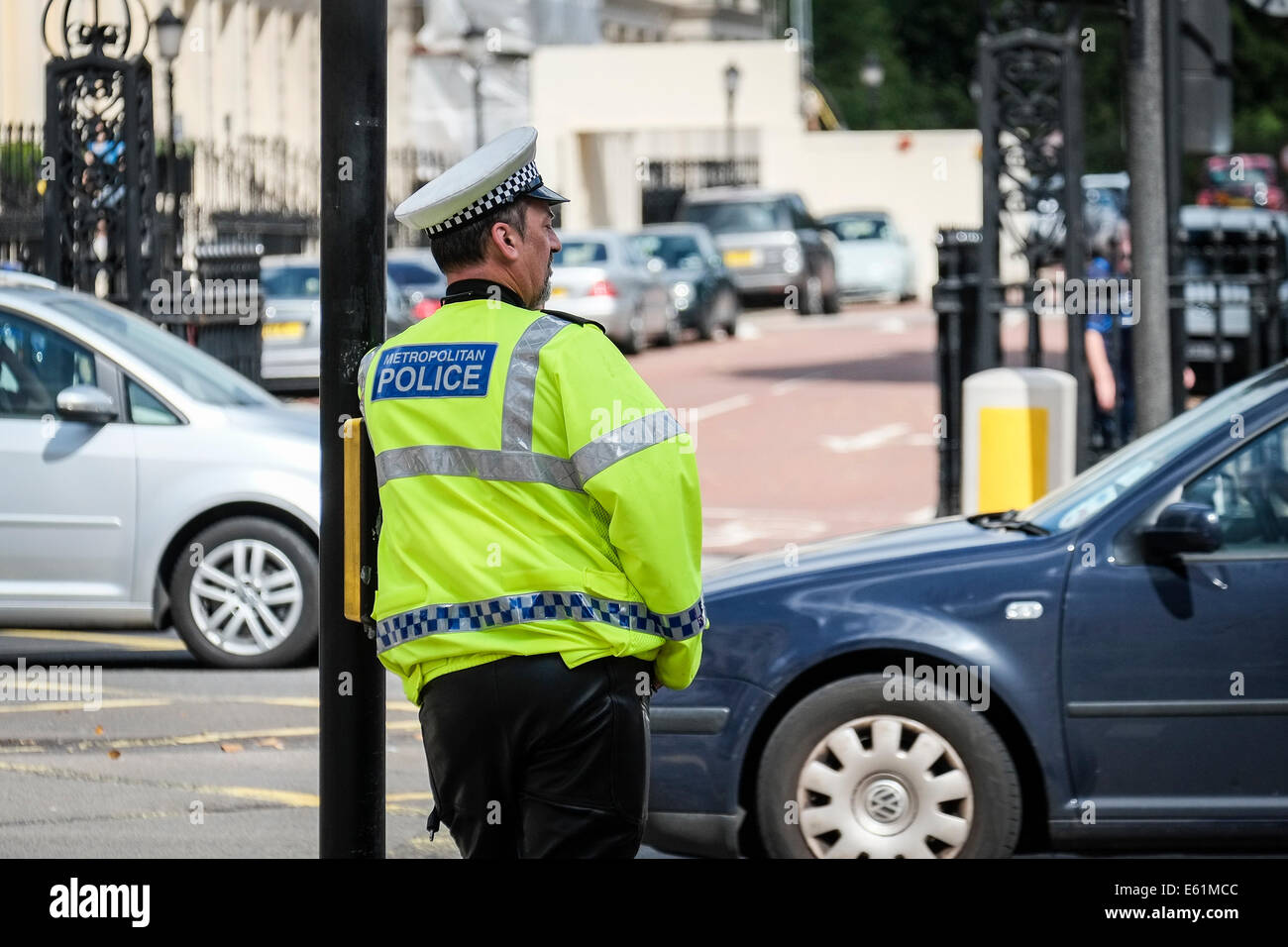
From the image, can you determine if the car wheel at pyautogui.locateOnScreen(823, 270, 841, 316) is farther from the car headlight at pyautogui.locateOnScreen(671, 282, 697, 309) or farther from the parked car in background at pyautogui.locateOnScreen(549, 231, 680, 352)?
the parked car in background at pyautogui.locateOnScreen(549, 231, 680, 352)

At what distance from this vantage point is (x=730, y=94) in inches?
1790

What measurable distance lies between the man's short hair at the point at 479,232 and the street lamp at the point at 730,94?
42.1 meters

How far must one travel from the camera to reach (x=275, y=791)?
283 inches

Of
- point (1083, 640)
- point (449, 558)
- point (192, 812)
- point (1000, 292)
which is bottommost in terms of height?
point (192, 812)

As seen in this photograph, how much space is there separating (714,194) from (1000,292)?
25722mm

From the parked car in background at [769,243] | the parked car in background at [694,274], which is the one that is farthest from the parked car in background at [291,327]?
the parked car in background at [769,243]

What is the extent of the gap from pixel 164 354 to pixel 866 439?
10.6 meters

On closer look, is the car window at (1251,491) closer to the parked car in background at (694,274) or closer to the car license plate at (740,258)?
the parked car in background at (694,274)

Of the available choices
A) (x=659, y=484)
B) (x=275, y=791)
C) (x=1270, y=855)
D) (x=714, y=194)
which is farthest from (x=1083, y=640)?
(x=714, y=194)

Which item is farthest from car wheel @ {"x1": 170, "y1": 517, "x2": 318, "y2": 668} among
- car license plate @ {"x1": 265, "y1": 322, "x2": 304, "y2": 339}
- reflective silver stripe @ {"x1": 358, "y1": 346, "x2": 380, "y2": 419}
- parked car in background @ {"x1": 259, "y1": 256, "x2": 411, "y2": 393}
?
car license plate @ {"x1": 265, "y1": 322, "x2": 304, "y2": 339}

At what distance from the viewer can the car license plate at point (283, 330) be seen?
2214 centimetres

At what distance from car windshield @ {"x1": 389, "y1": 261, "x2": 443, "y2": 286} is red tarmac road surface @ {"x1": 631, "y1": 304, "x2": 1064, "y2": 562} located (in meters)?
2.96

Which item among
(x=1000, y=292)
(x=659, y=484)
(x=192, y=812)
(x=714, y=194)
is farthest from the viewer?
(x=714, y=194)

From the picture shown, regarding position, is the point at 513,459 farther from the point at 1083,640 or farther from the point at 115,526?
the point at 115,526
